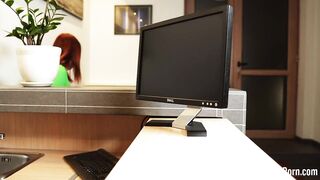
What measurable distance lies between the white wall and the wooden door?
890 millimetres

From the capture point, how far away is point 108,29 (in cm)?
345

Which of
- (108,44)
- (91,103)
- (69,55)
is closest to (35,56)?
(91,103)

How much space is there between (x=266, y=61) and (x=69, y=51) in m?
2.33

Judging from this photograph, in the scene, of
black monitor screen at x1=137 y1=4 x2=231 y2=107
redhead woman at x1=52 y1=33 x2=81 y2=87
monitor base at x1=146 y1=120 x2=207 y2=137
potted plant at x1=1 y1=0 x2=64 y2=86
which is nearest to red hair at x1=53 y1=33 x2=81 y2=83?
redhead woman at x1=52 y1=33 x2=81 y2=87

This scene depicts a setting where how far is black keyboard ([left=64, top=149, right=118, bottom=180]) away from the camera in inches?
38.8

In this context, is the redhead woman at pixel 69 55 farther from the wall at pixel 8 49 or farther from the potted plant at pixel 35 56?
the potted plant at pixel 35 56

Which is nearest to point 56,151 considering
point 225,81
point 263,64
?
point 225,81

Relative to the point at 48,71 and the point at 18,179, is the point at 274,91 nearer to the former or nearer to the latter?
the point at 48,71

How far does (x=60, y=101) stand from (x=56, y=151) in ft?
0.95

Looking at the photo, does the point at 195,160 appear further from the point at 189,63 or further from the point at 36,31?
the point at 36,31

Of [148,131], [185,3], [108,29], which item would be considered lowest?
[148,131]

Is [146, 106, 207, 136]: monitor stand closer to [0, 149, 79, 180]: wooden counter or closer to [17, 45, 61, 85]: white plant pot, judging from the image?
[0, 149, 79, 180]: wooden counter

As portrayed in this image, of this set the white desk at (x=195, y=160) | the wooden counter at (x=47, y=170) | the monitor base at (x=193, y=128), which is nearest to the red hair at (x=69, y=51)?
the wooden counter at (x=47, y=170)

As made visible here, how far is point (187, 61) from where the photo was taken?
97cm
